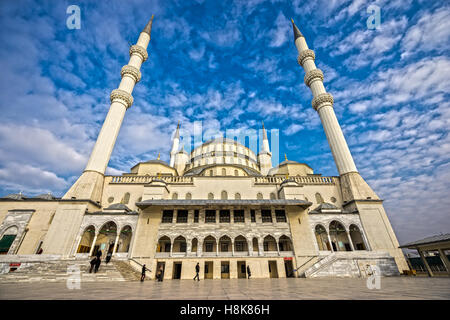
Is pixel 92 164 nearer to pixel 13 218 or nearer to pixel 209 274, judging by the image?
pixel 13 218

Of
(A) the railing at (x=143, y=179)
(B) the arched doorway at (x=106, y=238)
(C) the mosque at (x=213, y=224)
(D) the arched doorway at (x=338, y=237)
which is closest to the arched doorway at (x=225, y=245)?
(C) the mosque at (x=213, y=224)

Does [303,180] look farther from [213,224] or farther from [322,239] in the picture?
[213,224]

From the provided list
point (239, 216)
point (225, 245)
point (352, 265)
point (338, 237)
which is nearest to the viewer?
point (352, 265)

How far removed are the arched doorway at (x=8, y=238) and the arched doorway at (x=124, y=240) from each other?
439 inches

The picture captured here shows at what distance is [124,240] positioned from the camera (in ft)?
70.9

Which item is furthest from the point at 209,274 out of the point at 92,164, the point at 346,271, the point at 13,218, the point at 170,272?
the point at 13,218

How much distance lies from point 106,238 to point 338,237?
26103 millimetres

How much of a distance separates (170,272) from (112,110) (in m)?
22.3

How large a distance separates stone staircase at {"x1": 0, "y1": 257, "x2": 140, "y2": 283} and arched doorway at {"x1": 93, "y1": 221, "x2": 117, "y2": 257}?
4.48 meters

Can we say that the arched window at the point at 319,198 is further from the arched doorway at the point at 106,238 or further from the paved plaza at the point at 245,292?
the arched doorway at the point at 106,238

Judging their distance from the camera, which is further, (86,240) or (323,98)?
(323,98)

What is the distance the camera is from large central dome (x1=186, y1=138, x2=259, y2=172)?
114 feet

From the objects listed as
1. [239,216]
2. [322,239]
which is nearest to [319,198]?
[322,239]

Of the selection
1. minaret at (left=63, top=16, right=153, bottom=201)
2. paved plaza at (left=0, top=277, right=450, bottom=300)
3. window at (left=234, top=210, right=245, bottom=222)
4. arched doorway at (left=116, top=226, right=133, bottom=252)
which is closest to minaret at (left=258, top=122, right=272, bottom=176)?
window at (left=234, top=210, right=245, bottom=222)
